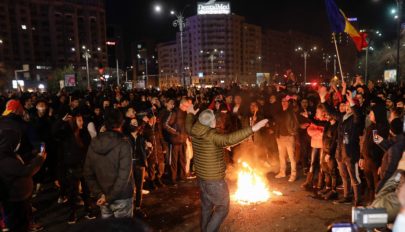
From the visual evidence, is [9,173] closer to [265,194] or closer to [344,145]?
[265,194]

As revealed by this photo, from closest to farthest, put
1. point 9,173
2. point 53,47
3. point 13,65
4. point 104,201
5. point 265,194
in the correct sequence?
1. point 104,201
2. point 9,173
3. point 265,194
4. point 13,65
5. point 53,47

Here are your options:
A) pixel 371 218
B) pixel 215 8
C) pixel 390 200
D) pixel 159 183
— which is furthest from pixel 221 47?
pixel 371 218

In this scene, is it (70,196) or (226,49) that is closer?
(70,196)

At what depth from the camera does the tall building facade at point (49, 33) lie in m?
98.1

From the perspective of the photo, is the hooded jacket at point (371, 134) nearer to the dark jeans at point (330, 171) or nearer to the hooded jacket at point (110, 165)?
the dark jeans at point (330, 171)

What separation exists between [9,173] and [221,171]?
318cm

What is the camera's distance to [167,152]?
379 inches

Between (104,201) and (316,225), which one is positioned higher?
(104,201)

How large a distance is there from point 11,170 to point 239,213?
13.7 feet

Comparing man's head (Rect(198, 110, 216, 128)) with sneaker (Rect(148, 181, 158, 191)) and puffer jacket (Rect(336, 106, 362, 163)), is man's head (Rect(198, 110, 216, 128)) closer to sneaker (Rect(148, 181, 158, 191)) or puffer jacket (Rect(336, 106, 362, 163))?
puffer jacket (Rect(336, 106, 362, 163))

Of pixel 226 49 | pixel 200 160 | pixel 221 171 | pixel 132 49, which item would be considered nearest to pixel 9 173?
pixel 200 160

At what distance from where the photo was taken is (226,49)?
129375mm

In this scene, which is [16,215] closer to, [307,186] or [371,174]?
[307,186]

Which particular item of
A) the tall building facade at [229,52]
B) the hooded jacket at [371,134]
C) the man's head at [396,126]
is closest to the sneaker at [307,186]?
the hooded jacket at [371,134]
